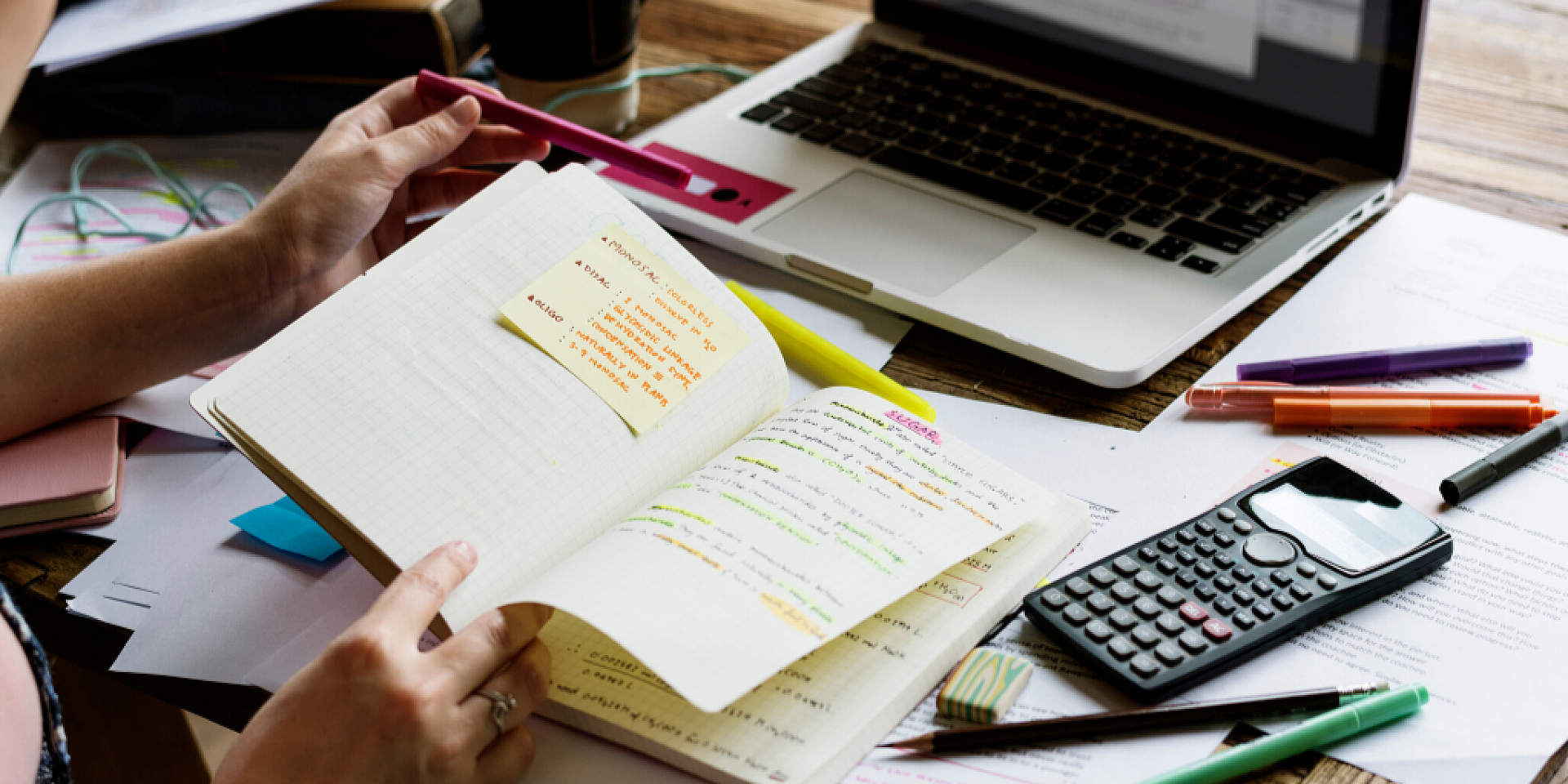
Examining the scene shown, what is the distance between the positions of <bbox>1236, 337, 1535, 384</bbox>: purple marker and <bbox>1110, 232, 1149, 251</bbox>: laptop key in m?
0.12

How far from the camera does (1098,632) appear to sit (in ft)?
Answer: 1.68

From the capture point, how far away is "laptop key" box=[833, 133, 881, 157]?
2.96 ft

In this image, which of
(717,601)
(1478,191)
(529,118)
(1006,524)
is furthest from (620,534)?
(1478,191)

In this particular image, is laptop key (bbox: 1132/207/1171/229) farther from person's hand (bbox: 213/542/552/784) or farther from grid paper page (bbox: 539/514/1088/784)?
person's hand (bbox: 213/542/552/784)

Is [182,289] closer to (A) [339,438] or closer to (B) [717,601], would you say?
(A) [339,438]

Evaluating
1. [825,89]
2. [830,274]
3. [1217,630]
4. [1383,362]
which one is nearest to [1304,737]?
[1217,630]

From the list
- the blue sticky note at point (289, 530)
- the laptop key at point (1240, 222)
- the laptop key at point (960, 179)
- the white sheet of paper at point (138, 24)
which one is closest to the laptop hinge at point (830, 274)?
the laptop key at point (960, 179)

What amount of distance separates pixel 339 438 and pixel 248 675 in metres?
0.11

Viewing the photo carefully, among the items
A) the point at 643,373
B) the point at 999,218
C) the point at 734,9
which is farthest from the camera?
the point at 734,9

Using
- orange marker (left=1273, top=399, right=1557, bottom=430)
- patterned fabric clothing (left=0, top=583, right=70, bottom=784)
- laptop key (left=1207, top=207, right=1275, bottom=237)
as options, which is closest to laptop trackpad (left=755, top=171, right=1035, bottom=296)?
laptop key (left=1207, top=207, right=1275, bottom=237)

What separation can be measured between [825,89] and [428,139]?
0.36 meters

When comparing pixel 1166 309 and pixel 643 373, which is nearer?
pixel 643 373

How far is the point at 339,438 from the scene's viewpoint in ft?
1.76

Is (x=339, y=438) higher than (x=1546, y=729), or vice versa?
(x=339, y=438)
